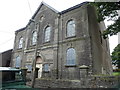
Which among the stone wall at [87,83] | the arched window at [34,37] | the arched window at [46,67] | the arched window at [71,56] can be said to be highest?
the arched window at [34,37]

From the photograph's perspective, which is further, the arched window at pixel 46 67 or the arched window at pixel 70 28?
the arched window at pixel 46 67

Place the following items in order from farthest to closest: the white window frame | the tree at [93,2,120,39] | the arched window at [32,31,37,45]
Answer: the arched window at [32,31,37,45] → the white window frame → the tree at [93,2,120,39]

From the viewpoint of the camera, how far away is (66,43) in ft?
44.1

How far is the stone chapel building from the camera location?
11.7 meters

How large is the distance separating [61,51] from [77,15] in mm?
5372

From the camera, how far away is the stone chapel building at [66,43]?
38.4 feet

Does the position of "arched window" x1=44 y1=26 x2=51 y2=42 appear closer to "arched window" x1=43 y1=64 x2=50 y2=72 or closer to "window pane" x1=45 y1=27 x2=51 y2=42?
"window pane" x1=45 y1=27 x2=51 y2=42

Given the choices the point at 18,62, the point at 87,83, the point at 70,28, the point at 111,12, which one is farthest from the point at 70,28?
the point at 18,62

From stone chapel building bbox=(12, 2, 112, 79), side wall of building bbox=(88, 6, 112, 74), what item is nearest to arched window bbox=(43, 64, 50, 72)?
stone chapel building bbox=(12, 2, 112, 79)

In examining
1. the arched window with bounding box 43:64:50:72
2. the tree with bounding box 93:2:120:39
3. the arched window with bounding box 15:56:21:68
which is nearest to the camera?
the tree with bounding box 93:2:120:39

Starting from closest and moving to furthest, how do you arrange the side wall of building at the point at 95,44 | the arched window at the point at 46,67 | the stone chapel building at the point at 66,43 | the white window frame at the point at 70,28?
1. the stone chapel building at the point at 66,43
2. the side wall of building at the point at 95,44
3. the white window frame at the point at 70,28
4. the arched window at the point at 46,67

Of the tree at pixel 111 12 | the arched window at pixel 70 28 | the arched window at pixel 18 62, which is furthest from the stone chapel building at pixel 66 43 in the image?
the tree at pixel 111 12

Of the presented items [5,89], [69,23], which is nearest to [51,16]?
[69,23]

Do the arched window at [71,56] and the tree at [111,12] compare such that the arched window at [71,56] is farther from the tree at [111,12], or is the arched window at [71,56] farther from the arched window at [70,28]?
the tree at [111,12]
